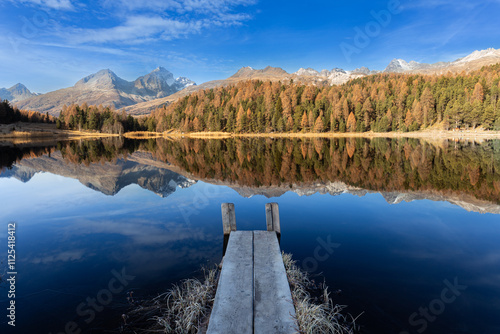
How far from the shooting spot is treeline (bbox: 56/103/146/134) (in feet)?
502

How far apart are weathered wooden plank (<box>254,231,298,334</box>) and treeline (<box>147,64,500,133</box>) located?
122m

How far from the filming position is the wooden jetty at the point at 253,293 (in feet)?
18.0

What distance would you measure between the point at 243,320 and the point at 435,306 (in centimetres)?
559

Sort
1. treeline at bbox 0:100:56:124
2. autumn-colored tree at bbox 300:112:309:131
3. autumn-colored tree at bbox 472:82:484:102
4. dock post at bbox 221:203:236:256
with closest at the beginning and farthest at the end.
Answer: dock post at bbox 221:203:236:256, autumn-colored tree at bbox 472:82:484:102, treeline at bbox 0:100:56:124, autumn-colored tree at bbox 300:112:309:131

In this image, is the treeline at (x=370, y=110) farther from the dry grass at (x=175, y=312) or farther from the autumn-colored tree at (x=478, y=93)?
the dry grass at (x=175, y=312)

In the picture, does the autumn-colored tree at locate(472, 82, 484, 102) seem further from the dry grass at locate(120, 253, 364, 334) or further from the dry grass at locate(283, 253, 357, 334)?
the dry grass at locate(120, 253, 364, 334)

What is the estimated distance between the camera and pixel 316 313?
20.9 feet

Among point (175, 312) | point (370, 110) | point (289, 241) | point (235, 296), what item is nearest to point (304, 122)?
point (370, 110)

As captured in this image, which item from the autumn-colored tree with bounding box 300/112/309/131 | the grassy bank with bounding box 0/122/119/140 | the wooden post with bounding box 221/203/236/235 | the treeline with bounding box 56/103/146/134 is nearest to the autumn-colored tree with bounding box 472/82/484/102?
the autumn-colored tree with bounding box 300/112/309/131

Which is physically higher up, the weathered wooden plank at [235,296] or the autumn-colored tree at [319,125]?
the autumn-colored tree at [319,125]

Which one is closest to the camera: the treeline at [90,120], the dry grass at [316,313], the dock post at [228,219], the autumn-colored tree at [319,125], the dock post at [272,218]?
the dry grass at [316,313]

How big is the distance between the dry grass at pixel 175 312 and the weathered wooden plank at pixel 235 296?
749mm

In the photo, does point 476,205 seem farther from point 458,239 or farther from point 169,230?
point 169,230

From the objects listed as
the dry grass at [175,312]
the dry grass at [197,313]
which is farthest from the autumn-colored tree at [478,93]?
the dry grass at [175,312]
